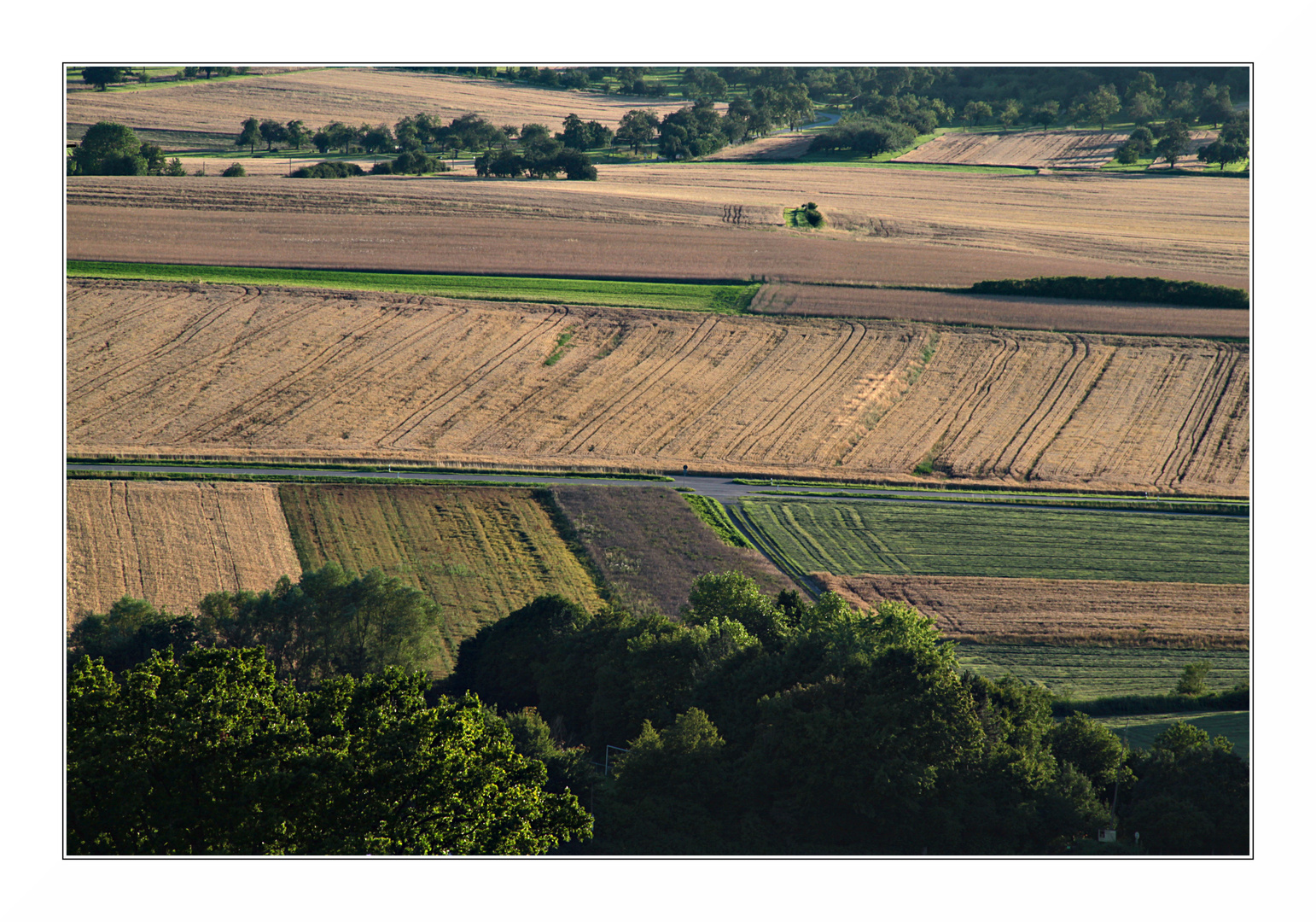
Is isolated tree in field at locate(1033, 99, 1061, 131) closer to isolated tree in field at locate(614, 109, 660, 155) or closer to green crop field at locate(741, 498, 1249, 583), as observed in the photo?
isolated tree in field at locate(614, 109, 660, 155)

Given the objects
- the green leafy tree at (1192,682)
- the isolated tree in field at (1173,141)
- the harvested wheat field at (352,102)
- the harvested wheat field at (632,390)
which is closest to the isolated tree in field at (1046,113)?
the isolated tree in field at (1173,141)

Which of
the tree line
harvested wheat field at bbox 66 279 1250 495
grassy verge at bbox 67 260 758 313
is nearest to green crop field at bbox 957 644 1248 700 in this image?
the tree line

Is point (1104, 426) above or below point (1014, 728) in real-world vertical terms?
above

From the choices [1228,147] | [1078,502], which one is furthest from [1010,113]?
[1078,502]

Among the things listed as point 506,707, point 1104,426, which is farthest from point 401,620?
point 1104,426

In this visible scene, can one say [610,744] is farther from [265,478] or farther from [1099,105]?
[1099,105]

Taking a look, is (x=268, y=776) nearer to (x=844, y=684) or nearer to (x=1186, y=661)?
(x=844, y=684)
